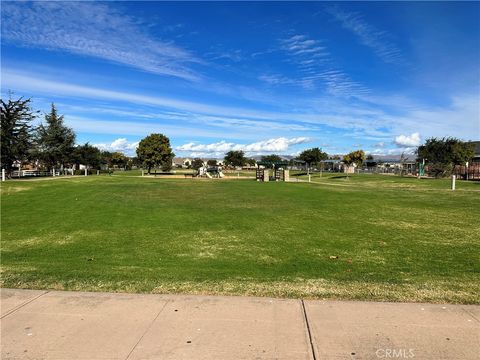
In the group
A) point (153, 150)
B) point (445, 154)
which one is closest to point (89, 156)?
point (153, 150)

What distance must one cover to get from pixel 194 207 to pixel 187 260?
26.6 feet

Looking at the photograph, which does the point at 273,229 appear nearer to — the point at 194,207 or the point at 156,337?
the point at 194,207

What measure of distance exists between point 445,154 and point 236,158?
57.2 m

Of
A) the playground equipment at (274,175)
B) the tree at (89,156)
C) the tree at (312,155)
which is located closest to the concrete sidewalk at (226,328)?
the playground equipment at (274,175)

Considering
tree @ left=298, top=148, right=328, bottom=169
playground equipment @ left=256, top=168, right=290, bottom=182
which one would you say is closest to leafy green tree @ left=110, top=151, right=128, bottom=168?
tree @ left=298, top=148, right=328, bottom=169

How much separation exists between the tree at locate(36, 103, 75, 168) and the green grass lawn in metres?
43.6

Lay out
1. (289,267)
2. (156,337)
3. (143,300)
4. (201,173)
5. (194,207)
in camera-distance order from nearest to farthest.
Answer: (156,337)
(143,300)
(289,267)
(194,207)
(201,173)

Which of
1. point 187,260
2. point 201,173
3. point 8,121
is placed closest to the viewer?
point 187,260

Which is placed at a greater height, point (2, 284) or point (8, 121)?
point (8, 121)

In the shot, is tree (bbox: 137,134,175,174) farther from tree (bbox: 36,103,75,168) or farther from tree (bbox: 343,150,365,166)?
tree (bbox: 343,150,365,166)

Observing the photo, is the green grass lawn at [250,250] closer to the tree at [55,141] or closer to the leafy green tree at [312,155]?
the tree at [55,141]

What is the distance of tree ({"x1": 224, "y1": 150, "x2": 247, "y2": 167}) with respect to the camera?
4173 inches

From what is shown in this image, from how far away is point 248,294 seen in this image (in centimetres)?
562

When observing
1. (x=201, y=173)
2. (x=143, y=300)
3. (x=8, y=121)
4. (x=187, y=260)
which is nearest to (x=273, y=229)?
(x=187, y=260)
